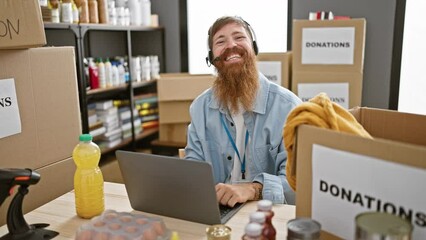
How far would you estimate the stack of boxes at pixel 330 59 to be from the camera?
2549 millimetres

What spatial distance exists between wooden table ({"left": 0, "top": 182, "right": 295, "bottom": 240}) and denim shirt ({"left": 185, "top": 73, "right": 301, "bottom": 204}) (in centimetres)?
42

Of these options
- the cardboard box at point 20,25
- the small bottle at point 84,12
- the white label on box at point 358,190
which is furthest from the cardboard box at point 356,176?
the small bottle at point 84,12

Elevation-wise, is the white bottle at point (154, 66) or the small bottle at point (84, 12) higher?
the small bottle at point (84, 12)

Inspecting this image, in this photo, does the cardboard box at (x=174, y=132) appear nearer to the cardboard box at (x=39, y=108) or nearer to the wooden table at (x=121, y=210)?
the cardboard box at (x=39, y=108)

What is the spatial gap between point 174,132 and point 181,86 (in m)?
0.45

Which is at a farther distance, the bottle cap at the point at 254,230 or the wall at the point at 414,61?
the wall at the point at 414,61

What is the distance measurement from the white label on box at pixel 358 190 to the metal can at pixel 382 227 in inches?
3.7

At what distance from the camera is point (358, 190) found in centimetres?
80

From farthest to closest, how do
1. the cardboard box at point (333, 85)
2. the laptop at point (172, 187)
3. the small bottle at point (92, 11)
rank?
the small bottle at point (92, 11), the cardboard box at point (333, 85), the laptop at point (172, 187)

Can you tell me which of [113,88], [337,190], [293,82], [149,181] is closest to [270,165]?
[149,181]

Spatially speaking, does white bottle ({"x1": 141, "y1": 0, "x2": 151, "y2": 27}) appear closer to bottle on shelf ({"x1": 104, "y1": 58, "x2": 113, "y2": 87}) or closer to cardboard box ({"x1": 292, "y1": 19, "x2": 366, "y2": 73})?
bottle on shelf ({"x1": 104, "y1": 58, "x2": 113, "y2": 87})

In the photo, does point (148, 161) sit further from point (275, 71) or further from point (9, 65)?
point (275, 71)

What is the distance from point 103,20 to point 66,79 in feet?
5.02

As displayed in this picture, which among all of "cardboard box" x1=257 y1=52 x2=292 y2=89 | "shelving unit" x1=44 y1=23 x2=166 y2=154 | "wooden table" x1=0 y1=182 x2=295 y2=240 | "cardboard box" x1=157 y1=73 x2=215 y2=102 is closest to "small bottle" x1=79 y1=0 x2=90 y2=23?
"shelving unit" x1=44 y1=23 x2=166 y2=154
